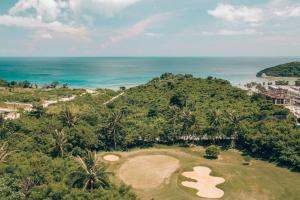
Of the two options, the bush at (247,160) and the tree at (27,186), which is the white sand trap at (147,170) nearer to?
the bush at (247,160)

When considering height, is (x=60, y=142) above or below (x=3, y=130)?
below

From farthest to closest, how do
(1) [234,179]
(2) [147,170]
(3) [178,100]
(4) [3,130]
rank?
(3) [178,100], (4) [3,130], (2) [147,170], (1) [234,179]

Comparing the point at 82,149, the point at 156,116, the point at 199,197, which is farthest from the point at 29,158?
the point at 156,116

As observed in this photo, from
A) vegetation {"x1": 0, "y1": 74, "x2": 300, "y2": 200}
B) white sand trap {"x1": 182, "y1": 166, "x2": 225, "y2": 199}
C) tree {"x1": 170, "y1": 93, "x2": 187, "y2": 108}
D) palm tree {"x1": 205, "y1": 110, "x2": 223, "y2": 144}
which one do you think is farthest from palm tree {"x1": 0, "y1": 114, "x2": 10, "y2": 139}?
tree {"x1": 170, "y1": 93, "x2": 187, "y2": 108}

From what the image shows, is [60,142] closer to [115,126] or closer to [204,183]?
[115,126]

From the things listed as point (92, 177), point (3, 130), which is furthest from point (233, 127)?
point (3, 130)

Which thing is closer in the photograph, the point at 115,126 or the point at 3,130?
the point at 3,130

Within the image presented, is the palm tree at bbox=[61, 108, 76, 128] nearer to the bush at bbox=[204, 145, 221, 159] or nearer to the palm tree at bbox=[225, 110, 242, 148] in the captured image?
the bush at bbox=[204, 145, 221, 159]
